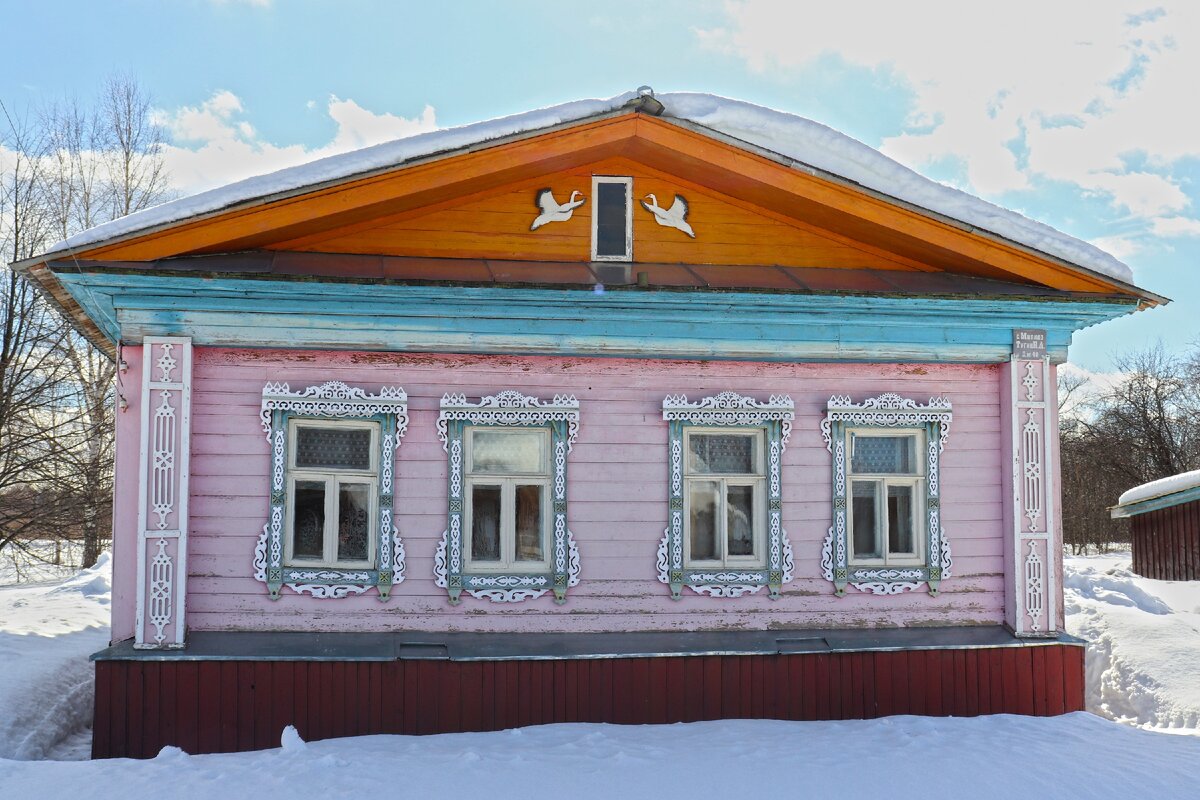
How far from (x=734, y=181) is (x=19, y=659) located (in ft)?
25.0

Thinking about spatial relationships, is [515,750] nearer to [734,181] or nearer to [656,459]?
[656,459]

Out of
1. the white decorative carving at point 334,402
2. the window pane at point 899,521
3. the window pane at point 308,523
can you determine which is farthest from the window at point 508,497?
the window pane at point 899,521

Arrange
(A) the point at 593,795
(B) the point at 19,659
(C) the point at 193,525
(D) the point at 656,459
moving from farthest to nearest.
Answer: (B) the point at 19,659, (D) the point at 656,459, (C) the point at 193,525, (A) the point at 593,795

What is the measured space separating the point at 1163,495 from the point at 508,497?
45.1 feet

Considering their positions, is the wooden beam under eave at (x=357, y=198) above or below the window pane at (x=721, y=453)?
above

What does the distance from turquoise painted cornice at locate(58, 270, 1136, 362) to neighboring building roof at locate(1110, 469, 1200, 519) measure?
10.4 metres

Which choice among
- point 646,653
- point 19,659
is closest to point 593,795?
point 646,653

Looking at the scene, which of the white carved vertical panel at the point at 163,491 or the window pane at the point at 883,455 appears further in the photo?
the window pane at the point at 883,455

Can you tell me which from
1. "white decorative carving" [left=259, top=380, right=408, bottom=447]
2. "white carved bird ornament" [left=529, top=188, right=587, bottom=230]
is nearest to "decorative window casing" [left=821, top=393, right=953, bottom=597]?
"white carved bird ornament" [left=529, top=188, right=587, bottom=230]

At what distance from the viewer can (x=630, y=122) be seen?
22.0ft

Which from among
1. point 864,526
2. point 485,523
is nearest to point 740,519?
point 864,526

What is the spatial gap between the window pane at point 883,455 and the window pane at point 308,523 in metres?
3.94

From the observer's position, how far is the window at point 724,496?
7.21m

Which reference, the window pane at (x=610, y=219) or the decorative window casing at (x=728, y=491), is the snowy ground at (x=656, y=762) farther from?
the window pane at (x=610, y=219)
